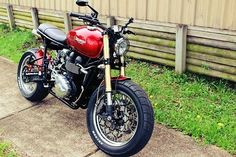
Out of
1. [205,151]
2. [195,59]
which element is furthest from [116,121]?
[195,59]

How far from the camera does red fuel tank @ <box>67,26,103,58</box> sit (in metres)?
3.93

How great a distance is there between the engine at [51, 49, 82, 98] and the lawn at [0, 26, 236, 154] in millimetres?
1205

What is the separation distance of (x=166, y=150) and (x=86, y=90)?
1.18 m

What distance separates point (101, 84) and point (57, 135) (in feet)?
3.09

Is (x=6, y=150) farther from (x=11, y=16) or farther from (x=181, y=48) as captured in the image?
(x=11, y=16)

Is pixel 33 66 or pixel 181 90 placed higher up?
pixel 33 66

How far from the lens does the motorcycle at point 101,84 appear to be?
3680mm

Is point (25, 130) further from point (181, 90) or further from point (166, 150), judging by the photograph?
point (181, 90)

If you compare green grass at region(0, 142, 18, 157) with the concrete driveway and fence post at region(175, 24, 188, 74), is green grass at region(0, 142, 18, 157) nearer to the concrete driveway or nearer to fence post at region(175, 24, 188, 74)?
the concrete driveway

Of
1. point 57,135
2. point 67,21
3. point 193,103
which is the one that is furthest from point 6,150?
point 67,21

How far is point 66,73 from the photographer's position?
448cm

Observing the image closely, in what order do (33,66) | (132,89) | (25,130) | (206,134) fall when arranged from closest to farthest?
(132,89) → (206,134) → (25,130) → (33,66)

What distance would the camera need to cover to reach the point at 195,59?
5.50m

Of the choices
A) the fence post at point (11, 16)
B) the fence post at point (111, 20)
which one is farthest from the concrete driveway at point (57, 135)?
the fence post at point (11, 16)
